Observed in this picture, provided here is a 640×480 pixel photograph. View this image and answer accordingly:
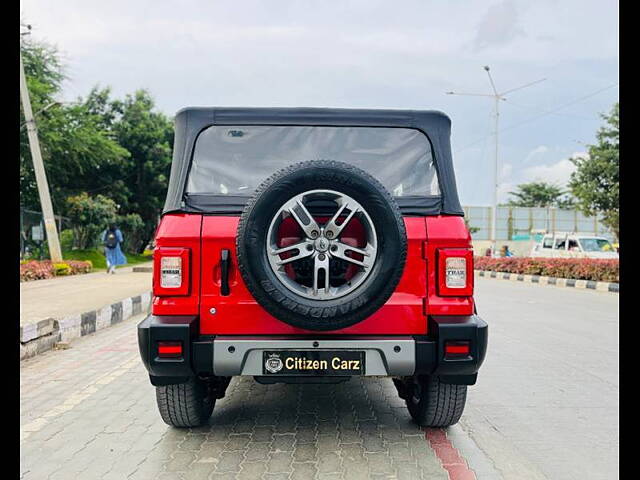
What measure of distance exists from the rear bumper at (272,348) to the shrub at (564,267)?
1523 centimetres

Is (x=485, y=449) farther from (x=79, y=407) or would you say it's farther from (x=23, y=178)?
(x=23, y=178)

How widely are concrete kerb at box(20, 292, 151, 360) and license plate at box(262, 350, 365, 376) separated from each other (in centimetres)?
314

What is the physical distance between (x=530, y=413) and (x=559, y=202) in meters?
60.4

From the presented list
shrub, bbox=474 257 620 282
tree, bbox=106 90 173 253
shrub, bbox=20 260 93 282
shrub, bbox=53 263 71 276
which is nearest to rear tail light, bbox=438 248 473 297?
shrub, bbox=474 257 620 282

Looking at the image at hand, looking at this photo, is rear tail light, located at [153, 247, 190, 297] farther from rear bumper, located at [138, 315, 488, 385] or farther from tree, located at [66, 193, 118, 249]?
tree, located at [66, 193, 118, 249]

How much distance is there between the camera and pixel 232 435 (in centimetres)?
428

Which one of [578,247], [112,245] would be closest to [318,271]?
[112,245]

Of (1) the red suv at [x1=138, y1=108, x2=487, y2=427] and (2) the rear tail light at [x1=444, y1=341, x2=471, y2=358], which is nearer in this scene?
(1) the red suv at [x1=138, y1=108, x2=487, y2=427]

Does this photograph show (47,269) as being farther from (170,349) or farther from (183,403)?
(170,349)

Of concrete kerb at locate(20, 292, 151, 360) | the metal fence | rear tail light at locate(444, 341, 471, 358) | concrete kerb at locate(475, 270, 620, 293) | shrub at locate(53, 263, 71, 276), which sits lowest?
concrete kerb at locate(475, 270, 620, 293)

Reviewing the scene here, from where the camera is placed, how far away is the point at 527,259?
86.1 feet

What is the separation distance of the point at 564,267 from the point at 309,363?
20.6 m

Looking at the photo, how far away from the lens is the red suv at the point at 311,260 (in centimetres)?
349

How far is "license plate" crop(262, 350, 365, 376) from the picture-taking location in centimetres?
368
